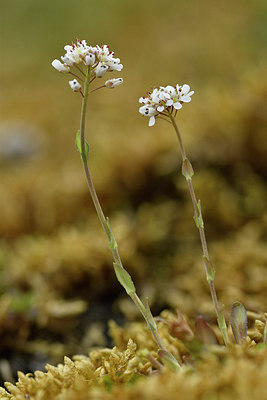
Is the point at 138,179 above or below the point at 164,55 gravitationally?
below

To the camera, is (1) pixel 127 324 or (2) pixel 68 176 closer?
(1) pixel 127 324

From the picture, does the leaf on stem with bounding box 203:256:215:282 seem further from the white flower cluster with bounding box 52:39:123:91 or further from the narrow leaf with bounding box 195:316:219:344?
the white flower cluster with bounding box 52:39:123:91

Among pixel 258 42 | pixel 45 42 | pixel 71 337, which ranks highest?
pixel 45 42

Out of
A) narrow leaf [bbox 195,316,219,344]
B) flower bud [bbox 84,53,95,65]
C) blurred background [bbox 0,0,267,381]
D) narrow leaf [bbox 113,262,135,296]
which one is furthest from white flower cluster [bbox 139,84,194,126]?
blurred background [bbox 0,0,267,381]

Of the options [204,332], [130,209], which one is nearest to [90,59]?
[204,332]

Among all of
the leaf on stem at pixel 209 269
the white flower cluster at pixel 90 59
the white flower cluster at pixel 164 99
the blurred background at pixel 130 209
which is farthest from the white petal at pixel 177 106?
the blurred background at pixel 130 209

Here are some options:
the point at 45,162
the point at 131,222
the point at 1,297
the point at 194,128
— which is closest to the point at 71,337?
the point at 1,297

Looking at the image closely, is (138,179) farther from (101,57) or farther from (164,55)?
(164,55)
